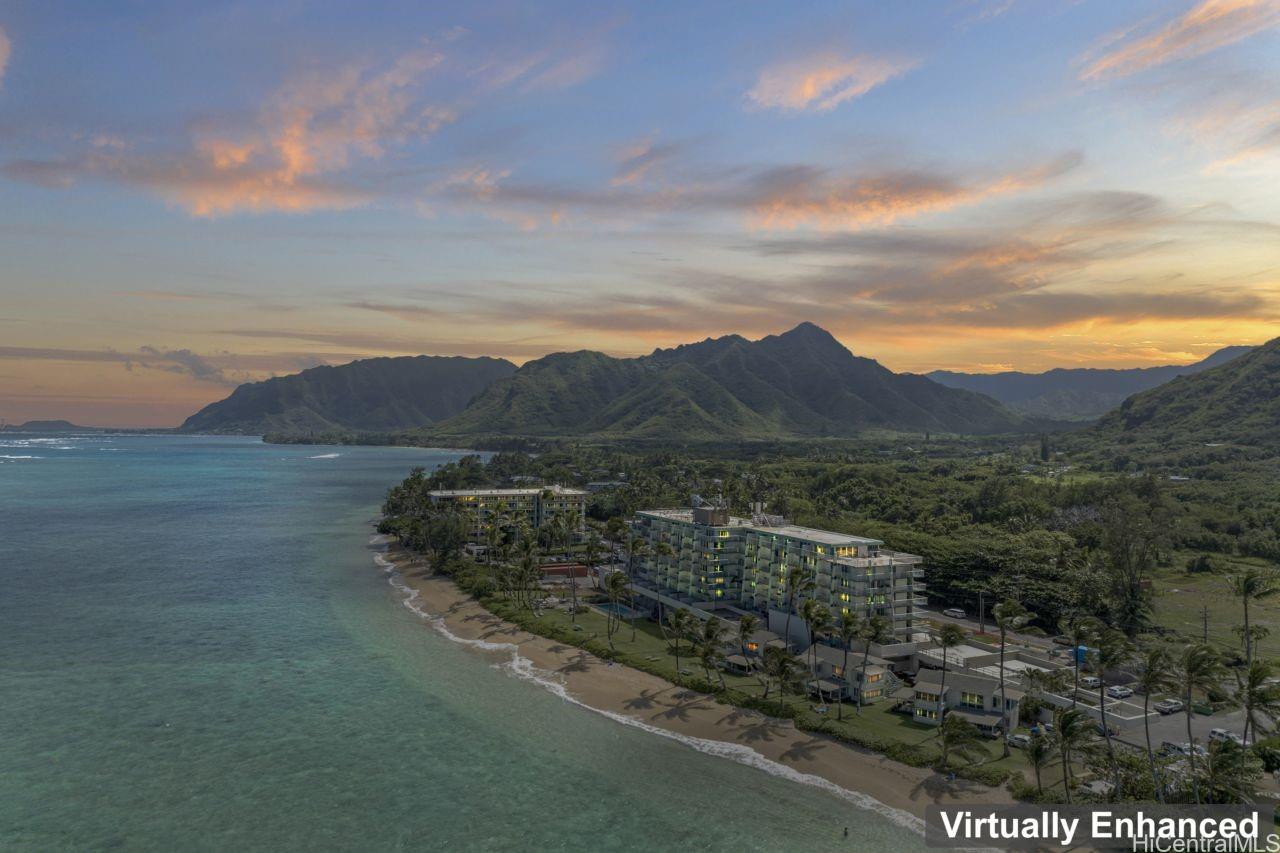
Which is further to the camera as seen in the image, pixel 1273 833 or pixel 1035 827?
pixel 1035 827

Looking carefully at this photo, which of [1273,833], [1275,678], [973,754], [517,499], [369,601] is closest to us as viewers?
[1273,833]

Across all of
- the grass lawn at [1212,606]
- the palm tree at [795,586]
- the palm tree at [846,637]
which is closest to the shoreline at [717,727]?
the palm tree at [846,637]

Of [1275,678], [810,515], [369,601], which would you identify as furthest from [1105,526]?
[369,601]

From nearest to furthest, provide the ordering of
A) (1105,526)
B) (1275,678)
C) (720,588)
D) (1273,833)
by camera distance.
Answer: (1273,833) < (1275,678) < (720,588) < (1105,526)

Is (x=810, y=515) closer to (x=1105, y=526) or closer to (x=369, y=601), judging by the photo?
(x=1105, y=526)

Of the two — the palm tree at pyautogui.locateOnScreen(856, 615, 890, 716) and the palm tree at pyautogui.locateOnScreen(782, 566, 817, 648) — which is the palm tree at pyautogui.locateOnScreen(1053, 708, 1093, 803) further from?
the palm tree at pyautogui.locateOnScreen(782, 566, 817, 648)

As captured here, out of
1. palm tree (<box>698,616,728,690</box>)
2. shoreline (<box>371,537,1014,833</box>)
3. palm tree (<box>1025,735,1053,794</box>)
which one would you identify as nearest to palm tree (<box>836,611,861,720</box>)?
shoreline (<box>371,537,1014,833</box>)

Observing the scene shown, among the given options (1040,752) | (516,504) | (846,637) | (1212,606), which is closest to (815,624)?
(846,637)
